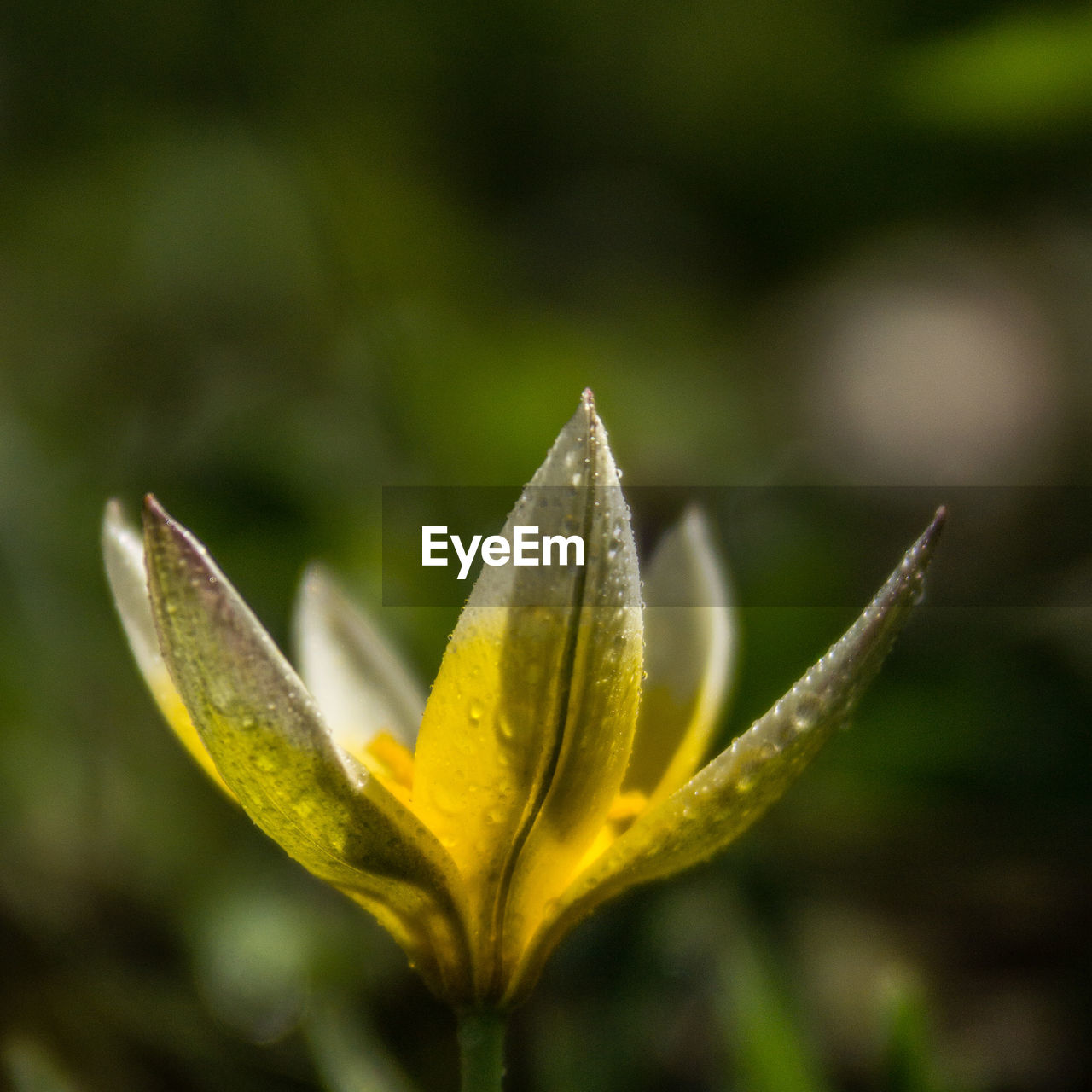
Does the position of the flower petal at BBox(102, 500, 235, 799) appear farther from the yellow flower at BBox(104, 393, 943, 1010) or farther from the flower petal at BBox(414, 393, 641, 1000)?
the flower petal at BBox(414, 393, 641, 1000)

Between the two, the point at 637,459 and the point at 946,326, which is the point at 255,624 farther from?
the point at 946,326

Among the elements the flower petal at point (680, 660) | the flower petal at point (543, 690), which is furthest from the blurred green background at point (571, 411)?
the flower petal at point (543, 690)

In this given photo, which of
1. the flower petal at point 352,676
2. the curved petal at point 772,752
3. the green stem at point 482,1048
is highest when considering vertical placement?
the flower petal at point 352,676

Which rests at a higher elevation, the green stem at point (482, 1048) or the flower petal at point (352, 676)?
the flower petal at point (352, 676)

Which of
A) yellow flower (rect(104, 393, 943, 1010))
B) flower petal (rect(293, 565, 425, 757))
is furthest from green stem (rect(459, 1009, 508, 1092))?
flower petal (rect(293, 565, 425, 757))

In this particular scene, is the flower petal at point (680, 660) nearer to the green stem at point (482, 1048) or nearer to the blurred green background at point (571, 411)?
the green stem at point (482, 1048)

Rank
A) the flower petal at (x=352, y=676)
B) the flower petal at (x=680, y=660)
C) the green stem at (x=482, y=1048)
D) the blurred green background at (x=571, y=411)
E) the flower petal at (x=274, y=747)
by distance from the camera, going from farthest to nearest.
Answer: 1. the blurred green background at (x=571, y=411)
2. the flower petal at (x=352, y=676)
3. the flower petal at (x=680, y=660)
4. the green stem at (x=482, y=1048)
5. the flower petal at (x=274, y=747)

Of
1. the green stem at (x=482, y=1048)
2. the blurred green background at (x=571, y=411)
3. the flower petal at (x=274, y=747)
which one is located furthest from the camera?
the blurred green background at (x=571, y=411)

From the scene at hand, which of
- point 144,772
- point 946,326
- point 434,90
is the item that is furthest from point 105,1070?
point 946,326
